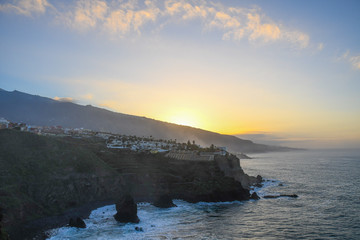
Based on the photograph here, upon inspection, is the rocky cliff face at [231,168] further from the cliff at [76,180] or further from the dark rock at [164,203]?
the dark rock at [164,203]

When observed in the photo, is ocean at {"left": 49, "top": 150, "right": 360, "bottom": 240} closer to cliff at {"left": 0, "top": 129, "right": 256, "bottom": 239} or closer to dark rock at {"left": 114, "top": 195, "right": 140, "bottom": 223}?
dark rock at {"left": 114, "top": 195, "right": 140, "bottom": 223}

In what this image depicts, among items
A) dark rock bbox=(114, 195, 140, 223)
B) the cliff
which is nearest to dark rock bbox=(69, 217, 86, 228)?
the cliff

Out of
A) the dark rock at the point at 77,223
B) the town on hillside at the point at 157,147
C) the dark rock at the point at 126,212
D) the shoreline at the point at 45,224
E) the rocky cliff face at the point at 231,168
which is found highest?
the town on hillside at the point at 157,147

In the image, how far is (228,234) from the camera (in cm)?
4294

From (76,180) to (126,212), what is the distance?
755 inches

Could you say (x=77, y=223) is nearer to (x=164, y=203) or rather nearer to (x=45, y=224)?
(x=45, y=224)

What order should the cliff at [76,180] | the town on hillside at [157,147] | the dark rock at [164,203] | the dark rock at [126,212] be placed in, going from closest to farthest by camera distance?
the cliff at [76,180], the dark rock at [126,212], the dark rock at [164,203], the town on hillside at [157,147]

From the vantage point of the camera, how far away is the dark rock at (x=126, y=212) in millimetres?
48719

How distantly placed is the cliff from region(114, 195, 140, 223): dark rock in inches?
417

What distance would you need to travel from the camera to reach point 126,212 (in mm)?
49094

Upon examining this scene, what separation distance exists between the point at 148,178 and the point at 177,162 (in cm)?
1359

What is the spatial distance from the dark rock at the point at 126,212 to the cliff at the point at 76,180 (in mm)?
10594

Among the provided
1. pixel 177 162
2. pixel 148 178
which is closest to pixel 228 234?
pixel 148 178

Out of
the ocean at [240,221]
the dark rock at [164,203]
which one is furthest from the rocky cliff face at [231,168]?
the dark rock at [164,203]
